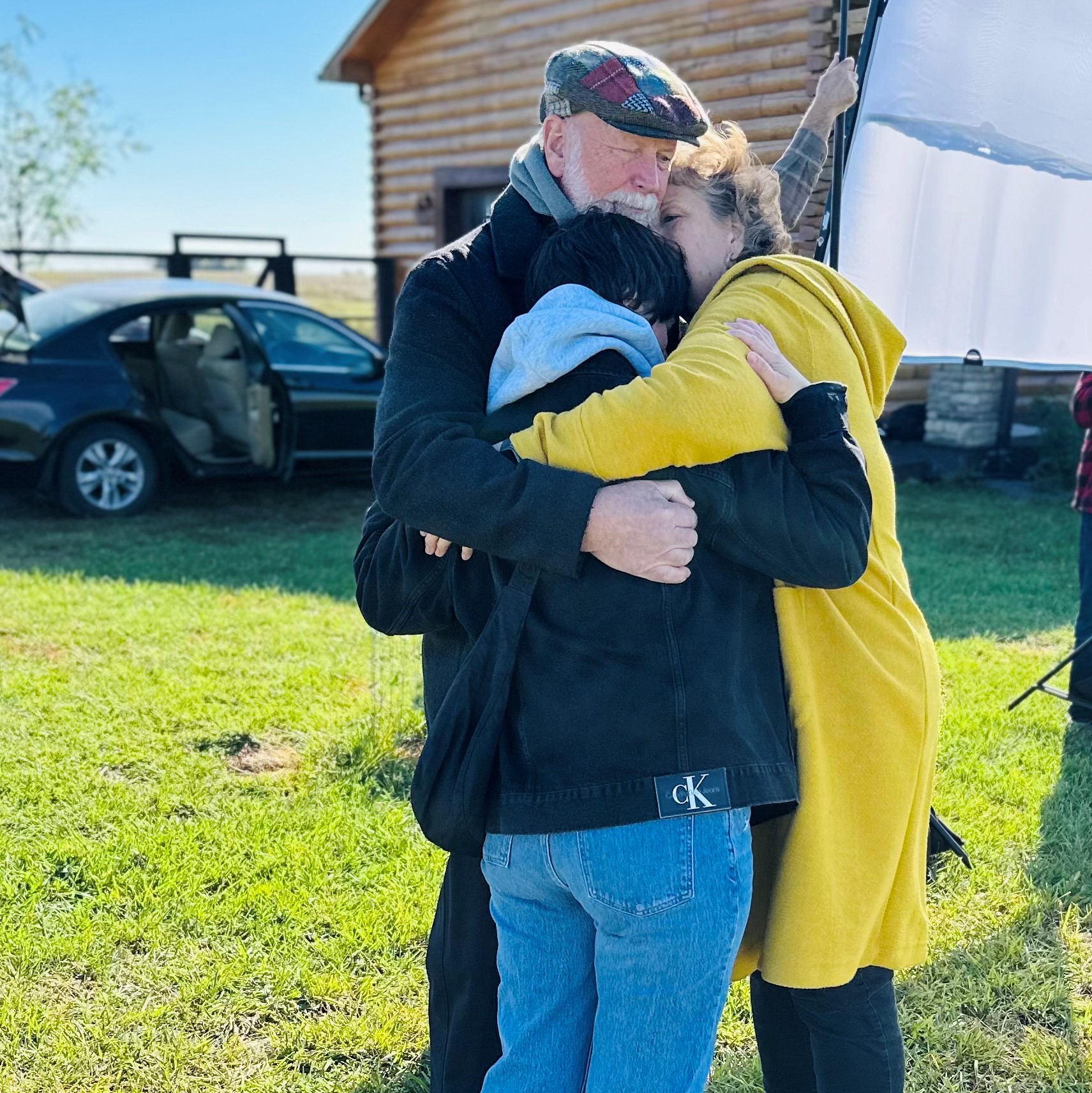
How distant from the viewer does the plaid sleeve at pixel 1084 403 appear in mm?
4285

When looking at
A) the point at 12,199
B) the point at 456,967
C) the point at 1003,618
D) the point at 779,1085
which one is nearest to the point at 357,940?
the point at 456,967

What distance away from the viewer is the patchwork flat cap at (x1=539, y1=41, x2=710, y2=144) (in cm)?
163

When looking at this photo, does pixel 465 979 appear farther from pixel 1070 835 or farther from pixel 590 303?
pixel 1070 835

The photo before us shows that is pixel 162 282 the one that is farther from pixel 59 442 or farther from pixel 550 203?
pixel 550 203

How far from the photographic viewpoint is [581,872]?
1432 mm

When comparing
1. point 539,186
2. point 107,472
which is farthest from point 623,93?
point 107,472

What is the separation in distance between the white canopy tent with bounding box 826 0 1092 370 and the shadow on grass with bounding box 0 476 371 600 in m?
3.69

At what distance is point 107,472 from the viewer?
7.89 m

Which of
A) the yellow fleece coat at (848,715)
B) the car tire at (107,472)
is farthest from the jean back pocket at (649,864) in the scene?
the car tire at (107,472)

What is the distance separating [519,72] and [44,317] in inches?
250

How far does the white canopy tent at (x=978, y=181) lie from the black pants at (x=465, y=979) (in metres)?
2.20

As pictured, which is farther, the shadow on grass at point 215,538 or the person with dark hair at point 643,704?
the shadow on grass at point 215,538

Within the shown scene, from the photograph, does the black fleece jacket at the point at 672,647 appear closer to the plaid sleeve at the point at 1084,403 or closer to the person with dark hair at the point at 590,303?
the person with dark hair at the point at 590,303

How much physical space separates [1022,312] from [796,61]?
6.14m
